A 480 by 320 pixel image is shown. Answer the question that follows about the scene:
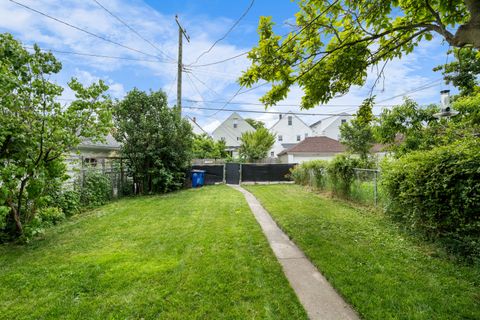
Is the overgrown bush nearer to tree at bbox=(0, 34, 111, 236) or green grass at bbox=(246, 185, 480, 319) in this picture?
green grass at bbox=(246, 185, 480, 319)

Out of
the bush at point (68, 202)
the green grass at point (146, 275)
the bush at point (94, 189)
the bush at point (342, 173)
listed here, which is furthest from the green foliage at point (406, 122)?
the bush at point (94, 189)

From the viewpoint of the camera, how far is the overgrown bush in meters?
3.53

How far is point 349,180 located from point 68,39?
38.9 feet

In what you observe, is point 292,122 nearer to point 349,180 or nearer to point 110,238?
point 349,180

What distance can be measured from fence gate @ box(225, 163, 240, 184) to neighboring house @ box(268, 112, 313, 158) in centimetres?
1757

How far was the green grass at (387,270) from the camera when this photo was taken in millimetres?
Result: 2521

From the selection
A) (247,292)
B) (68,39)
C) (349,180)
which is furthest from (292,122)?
(247,292)

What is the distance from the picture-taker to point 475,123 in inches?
228

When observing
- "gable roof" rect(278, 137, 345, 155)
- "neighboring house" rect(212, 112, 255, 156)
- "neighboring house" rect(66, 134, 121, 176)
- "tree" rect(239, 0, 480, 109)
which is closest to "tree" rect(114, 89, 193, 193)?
"neighboring house" rect(66, 134, 121, 176)

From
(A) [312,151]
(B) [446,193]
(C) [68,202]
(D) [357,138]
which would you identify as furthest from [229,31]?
(A) [312,151]

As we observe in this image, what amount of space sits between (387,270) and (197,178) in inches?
467

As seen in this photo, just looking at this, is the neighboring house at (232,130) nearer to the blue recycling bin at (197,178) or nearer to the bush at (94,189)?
the blue recycling bin at (197,178)

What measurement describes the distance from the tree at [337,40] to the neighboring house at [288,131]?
93.4ft

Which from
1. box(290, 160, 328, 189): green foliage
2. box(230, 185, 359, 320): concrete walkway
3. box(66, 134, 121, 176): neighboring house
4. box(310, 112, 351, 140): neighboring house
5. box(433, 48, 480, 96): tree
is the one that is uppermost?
box(310, 112, 351, 140): neighboring house
